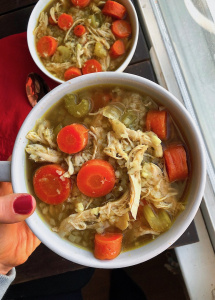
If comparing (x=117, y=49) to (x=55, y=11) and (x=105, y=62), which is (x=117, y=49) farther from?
(x=55, y=11)

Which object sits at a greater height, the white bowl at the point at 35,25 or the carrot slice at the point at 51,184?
the white bowl at the point at 35,25

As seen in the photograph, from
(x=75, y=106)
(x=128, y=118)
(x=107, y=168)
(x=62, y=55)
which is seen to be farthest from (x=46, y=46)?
(x=107, y=168)

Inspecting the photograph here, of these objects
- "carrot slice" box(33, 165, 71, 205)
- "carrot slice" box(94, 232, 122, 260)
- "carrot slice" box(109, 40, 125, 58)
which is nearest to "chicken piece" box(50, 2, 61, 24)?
"carrot slice" box(109, 40, 125, 58)

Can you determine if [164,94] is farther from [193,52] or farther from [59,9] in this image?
[59,9]

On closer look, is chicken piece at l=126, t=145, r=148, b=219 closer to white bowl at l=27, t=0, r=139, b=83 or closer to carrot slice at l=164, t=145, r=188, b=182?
carrot slice at l=164, t=145, r=188, b=182

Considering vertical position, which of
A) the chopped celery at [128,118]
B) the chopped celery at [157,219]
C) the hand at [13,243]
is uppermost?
the chopped celery at [128,118]

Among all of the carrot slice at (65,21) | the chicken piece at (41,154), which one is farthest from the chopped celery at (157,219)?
the carrot slice at (65,21)

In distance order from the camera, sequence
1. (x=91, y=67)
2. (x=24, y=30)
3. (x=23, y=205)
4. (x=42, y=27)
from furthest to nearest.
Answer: (x=24, y=30) → (x=42, y=27) → (x=91, y=67) → (x=23, y=205)

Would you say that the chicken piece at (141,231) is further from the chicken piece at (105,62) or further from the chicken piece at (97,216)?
the chicken piece at (105,62)
